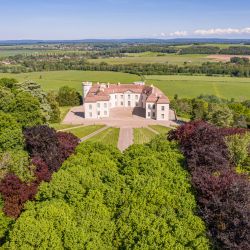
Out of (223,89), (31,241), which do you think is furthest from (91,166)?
(223,89)

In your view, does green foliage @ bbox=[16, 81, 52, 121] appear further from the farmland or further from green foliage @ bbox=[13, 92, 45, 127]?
the farmland

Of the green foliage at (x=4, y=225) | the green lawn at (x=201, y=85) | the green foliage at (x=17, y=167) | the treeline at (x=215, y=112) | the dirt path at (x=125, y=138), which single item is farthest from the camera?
the green lawn at (x=201, y=85)

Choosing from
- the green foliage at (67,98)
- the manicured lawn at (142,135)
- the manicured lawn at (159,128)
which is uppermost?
the green foliage at (67,98)

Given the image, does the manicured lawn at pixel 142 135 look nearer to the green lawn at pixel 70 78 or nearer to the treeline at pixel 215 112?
the treeline at pixel 215 112

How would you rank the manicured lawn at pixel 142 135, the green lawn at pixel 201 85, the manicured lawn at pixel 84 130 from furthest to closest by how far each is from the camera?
1. the green lawn at pixel 201 85
2. the manicured lawn at pixel 84 130
3. the manicured lawn at pixel 142 135

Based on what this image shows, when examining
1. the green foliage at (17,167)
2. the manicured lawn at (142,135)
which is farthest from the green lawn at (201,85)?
the green foliage at (17,167)

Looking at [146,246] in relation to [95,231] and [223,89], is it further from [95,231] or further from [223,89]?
[223,89]

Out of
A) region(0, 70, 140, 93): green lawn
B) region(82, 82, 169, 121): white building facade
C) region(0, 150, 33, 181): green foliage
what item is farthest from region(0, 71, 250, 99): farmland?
region(0, 150, 33, 181): green foliage
